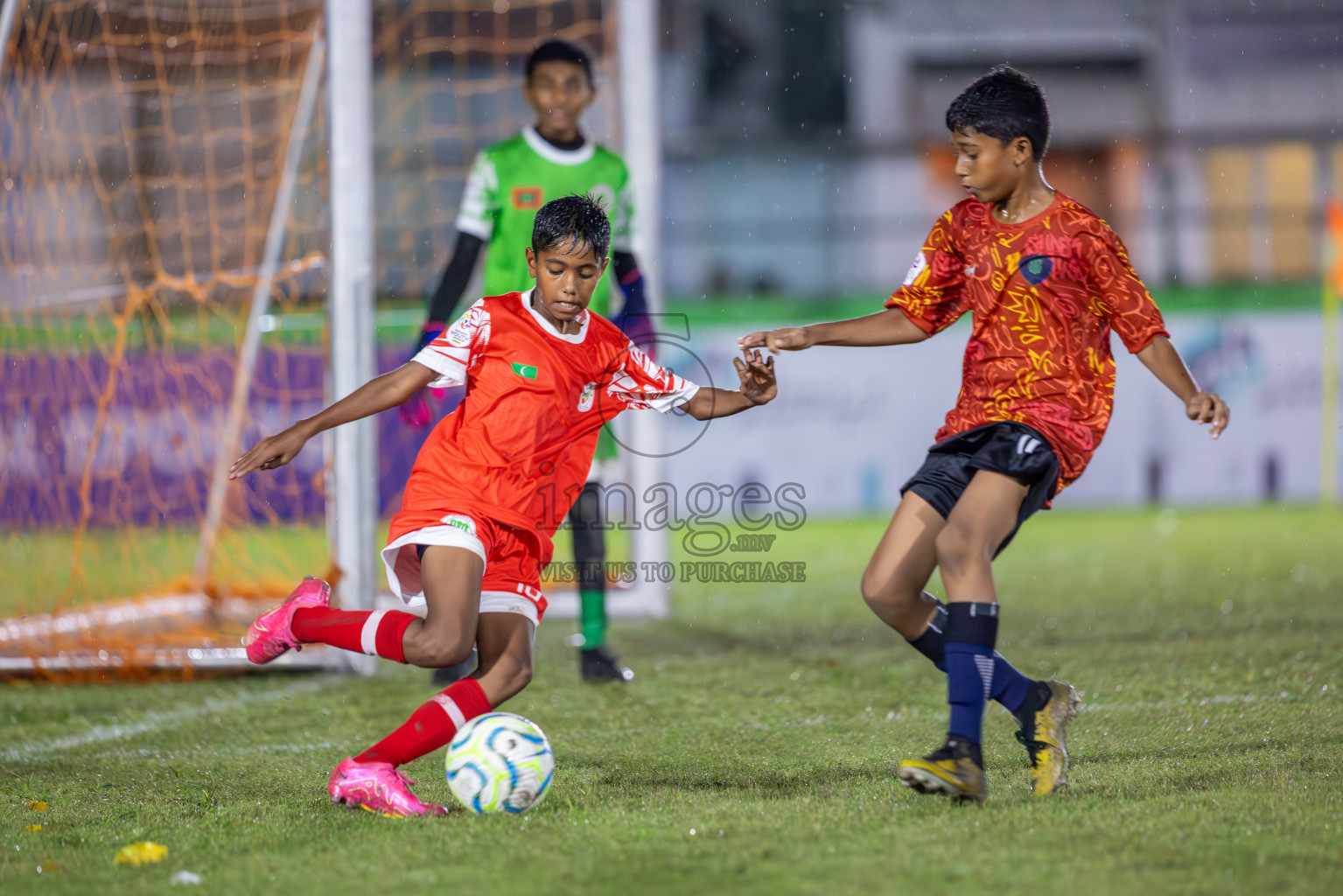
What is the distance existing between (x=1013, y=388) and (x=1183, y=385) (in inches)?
14.3

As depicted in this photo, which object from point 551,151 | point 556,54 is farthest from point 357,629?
point 556,54

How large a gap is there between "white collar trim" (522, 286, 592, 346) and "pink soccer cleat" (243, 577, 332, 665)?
0.82 meters

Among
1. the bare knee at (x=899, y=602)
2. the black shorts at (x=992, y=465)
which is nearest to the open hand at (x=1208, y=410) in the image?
the black shorts at (x=992, y=465)

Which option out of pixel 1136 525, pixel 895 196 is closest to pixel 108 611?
pixel 1136 525

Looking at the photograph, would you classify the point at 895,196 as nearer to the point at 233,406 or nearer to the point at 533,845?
the point at 233,406

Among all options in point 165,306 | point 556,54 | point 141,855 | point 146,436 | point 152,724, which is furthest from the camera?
point 146,436

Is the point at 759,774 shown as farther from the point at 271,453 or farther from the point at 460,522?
the point at 271,453

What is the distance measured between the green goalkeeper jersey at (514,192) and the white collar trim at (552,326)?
1.25m

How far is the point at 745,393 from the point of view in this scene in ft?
10.6

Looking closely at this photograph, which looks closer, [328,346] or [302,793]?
[302,793]

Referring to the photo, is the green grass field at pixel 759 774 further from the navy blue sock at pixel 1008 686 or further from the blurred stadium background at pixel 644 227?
the blurred stadium background at pixel 644 227

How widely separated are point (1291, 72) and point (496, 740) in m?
18.6

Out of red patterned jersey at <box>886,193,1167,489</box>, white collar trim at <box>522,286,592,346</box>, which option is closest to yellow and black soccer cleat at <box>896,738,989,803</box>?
red patterned jersey at <box>886,193,1167,489</box>

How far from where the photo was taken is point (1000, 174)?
2.99 meters
